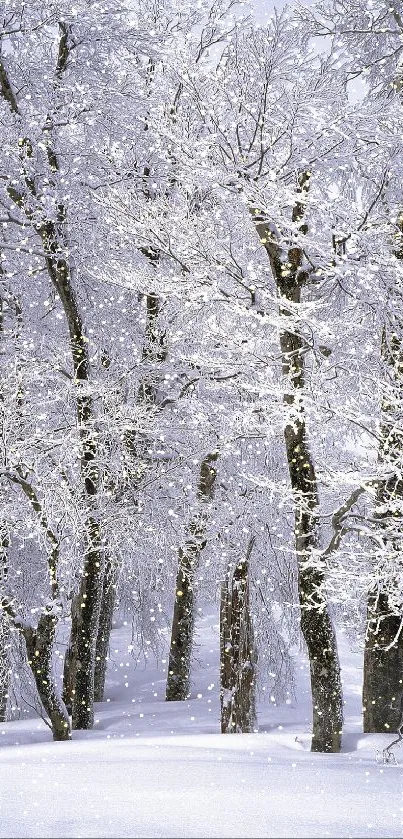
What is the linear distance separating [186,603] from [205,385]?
15.7 feet

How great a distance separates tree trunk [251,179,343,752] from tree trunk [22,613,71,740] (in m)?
3.08

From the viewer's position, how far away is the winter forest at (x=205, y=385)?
6.48 m

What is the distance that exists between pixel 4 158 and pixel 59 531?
4.72 meters

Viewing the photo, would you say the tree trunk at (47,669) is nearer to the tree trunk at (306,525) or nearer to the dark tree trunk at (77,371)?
the dark tree trunk at (77,371)

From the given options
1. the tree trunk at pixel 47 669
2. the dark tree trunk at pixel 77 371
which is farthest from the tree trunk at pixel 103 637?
the tree trunk at pixel 47 669

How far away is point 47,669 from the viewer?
9555mm

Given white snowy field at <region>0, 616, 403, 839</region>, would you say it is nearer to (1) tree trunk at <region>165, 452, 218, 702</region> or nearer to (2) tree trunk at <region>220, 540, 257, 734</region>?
(2) tree trunk at <region>220, 540, 257, 734</region>

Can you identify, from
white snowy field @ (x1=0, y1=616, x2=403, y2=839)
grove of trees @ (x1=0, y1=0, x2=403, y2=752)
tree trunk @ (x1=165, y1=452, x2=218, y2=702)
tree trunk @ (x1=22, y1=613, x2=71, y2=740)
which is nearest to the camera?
white snowy field @ (x1=0, y1=616, x2=403, y2=839)

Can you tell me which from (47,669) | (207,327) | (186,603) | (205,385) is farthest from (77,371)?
(186,603)

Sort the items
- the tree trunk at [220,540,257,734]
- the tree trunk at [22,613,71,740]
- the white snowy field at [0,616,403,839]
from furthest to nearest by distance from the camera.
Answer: the tree trunk at [220,540,257,734] < the tree trunk at [22,613,71,740] < the white snowy field at [0,616,403,839]

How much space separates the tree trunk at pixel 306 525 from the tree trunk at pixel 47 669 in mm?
3084

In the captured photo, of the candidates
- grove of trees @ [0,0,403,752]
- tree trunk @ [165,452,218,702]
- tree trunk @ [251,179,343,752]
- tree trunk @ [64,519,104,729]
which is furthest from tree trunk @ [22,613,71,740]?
tree trunk @ [251,179,343,752]

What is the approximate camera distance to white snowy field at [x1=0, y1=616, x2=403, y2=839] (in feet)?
13.7

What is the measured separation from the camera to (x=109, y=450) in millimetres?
11227
